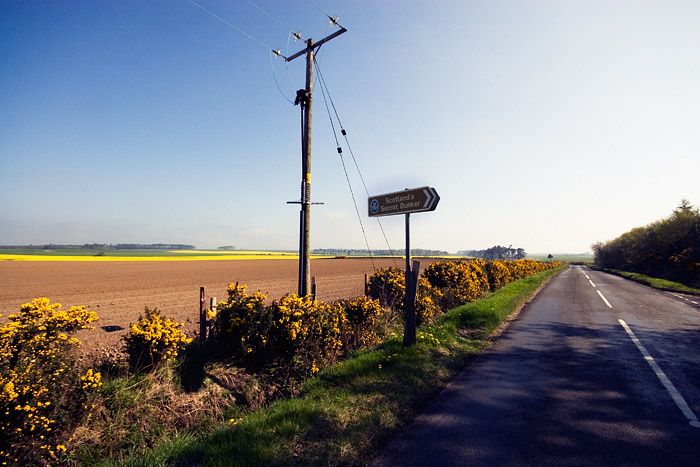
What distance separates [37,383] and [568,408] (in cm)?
680

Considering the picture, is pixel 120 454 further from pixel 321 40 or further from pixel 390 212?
pixel 321 40

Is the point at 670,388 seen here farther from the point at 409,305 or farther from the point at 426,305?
the point at 426,305

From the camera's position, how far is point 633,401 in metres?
5.08

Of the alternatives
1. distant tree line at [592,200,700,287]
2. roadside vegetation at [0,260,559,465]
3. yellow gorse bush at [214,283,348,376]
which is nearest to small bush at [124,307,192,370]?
roadside vegetation at [0,260,559,465]

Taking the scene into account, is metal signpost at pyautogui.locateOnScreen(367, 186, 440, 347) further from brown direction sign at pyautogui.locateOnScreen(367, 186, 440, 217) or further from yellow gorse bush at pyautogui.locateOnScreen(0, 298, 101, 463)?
yellow gorse bush at pyautogui.locateOnScreen(0, 298, 101, 463)

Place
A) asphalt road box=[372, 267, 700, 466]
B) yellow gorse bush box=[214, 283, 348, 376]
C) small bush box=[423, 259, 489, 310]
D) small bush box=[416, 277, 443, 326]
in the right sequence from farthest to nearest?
small bush box=[423, 259, 489, 310] < small bush box=[416, 277, 443, 326] < yellow gorse bush box=[214, 283, 348, 376] < asphalt road box=[372, 267, 700, 466]

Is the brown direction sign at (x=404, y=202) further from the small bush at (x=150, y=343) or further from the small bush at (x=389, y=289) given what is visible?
the small bush at (x=150, y=343)

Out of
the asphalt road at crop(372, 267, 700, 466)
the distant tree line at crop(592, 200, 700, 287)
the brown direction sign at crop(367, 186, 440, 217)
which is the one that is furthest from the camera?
the distant tree line at crop(592, 200, 700, 287)

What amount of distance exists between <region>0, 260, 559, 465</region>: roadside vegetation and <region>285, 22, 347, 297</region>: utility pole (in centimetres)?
134

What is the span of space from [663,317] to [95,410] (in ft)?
54.7

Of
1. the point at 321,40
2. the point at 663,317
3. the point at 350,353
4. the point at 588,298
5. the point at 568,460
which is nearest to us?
the point at 568,460

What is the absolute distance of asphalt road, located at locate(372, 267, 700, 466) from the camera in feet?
12.1

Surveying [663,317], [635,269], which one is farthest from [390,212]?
[635,269]

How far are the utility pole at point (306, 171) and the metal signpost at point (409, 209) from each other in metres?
1.69
